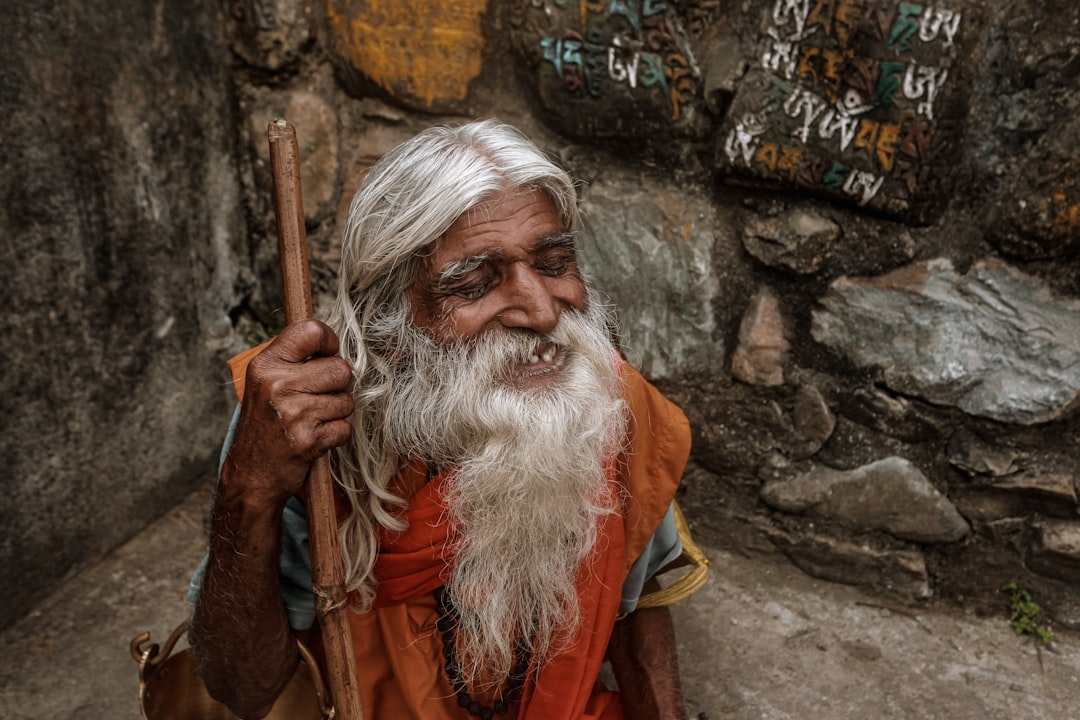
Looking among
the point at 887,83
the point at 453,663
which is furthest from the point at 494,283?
the point at 887,83

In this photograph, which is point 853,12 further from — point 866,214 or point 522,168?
Answer: point 522,168

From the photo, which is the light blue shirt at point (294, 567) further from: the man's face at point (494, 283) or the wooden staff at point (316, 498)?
the man's face at point (494, 283)

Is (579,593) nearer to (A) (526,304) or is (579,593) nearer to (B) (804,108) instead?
(A) (526,304)

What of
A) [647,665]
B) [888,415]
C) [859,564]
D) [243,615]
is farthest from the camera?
[859,564]

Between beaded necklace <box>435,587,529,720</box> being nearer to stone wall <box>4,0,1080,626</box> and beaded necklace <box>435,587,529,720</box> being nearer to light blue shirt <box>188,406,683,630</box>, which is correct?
light blue shirt <box>188,406,683,630</box>

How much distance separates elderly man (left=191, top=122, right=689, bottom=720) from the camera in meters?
1.57

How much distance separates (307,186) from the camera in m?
2.56

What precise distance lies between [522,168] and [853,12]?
857 millimetres

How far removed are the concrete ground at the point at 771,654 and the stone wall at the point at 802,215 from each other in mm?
103

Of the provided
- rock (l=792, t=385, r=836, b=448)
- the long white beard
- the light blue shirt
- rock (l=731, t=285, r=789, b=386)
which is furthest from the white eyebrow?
rock (l=792, t=385, r=836, b=448)

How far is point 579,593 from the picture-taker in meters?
1.73

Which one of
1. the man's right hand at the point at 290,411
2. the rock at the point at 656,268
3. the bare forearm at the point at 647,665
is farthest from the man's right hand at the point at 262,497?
the rock at the point at 656,268

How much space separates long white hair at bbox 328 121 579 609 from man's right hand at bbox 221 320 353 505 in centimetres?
26

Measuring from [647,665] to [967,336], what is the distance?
3.45ft
